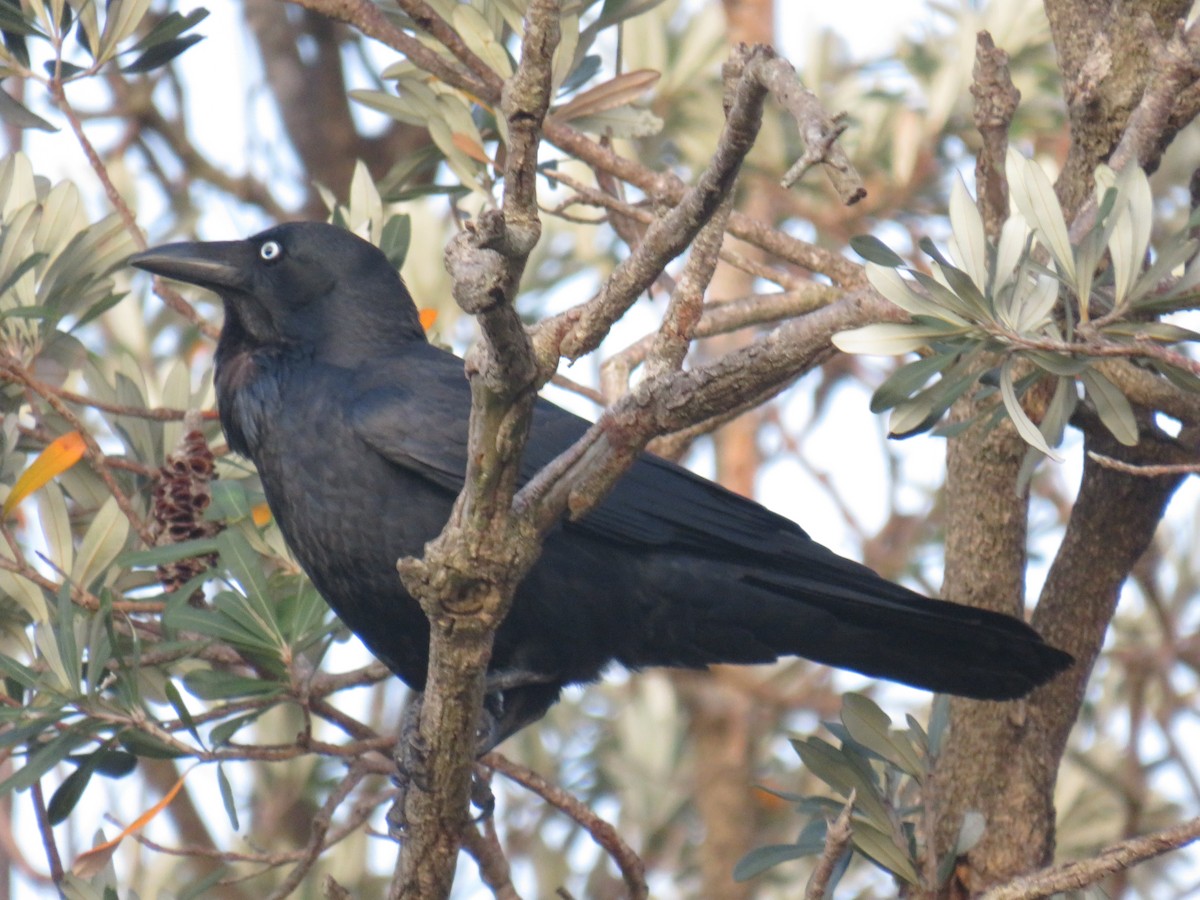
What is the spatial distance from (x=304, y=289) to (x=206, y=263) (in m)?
0.30

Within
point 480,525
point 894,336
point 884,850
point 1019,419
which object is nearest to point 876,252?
point 894,336

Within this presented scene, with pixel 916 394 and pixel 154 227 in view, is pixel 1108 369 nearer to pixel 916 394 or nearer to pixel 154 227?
pixel 916 394

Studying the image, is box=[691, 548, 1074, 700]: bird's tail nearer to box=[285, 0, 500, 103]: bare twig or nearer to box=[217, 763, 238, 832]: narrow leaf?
box=[217, 763, 238, 832]: narrow leaf

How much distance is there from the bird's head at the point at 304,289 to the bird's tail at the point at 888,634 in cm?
140

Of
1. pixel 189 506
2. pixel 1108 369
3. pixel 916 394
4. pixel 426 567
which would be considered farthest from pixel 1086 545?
pixel 189 506

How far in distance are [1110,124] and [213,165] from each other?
5.14 meters

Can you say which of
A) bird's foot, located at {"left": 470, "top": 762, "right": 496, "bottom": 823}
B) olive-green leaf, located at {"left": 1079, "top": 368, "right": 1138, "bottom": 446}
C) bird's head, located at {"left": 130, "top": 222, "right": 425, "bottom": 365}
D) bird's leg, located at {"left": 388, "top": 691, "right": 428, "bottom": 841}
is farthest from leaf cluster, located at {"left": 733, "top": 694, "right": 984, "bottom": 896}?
bird's head, located at {"left": 130, "top": 222, "right": 425, "bottom": 365}

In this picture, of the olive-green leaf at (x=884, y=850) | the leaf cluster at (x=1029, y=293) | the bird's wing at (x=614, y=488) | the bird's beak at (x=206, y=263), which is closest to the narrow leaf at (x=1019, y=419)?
the leaf cluster at (x=1029, y=293)

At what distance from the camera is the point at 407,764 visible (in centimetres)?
339

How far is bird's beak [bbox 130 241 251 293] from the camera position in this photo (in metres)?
4.39

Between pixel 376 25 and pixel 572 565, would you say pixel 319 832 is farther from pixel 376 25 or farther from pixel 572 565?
pixel 376 25

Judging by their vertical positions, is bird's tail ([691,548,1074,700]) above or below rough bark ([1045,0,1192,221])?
below

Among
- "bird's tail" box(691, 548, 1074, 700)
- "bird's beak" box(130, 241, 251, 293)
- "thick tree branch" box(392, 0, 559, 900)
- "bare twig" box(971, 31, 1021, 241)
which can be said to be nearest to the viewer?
"thick tree branch" box(392, 0, 559, 900)

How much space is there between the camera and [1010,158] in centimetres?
294
